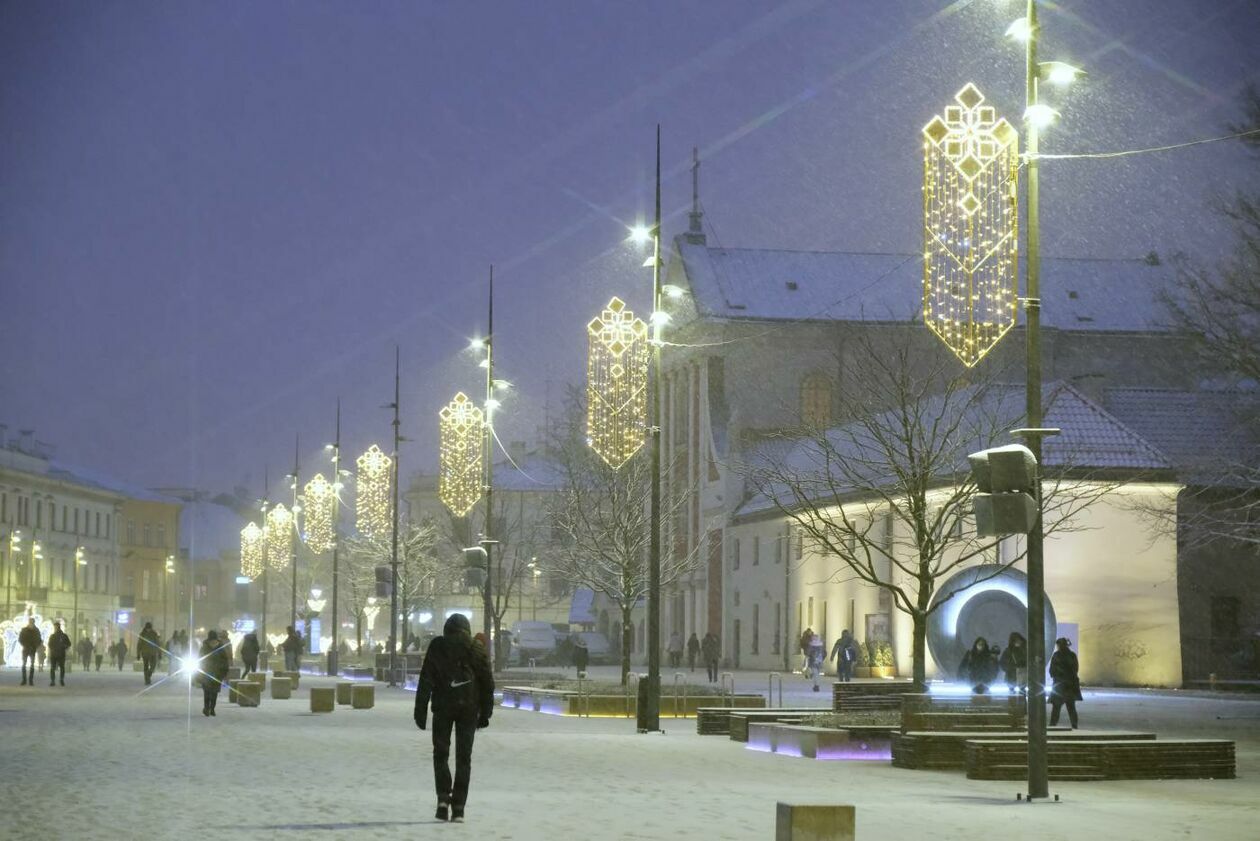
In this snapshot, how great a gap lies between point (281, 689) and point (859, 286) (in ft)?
160

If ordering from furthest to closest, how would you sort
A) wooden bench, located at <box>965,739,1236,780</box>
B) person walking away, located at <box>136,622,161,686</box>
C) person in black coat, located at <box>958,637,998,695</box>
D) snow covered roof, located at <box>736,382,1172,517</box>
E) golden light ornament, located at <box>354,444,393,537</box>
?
person walking away, located at <box>136,622,161,686</box>
snow covered roof, located at <box>736,382,1172,517</box>
golden light ornament, located at <box>354,444,393,537</box>
person in black coat, located at <box>958,637,998,695</box>
wooden bench, located at <box>965,739,1236,780</box>

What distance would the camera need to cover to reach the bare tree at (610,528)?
158ft

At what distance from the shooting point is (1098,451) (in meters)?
→ 55.8

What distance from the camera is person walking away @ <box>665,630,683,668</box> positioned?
83125 mm

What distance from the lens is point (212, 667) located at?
3678 cm

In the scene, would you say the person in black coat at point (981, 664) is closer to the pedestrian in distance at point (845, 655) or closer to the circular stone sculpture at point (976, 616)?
the circular stone sculpture at point (976, 616)

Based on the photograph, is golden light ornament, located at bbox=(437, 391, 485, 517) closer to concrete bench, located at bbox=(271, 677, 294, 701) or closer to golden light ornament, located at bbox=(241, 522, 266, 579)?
concrete bench, located at bbox=(271, 677, 294, 701)

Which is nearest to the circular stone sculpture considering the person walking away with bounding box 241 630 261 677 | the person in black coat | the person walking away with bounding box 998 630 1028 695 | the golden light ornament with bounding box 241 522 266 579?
the person in black coat

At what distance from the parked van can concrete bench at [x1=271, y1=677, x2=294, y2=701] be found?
3852 cm

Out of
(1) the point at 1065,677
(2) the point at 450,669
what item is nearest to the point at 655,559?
(1) the point at 1065,677

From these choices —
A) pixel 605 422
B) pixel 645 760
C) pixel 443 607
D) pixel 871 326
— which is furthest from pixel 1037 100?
pixel 443 607

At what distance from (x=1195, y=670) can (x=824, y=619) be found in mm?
16181

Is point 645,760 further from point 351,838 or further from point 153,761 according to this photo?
point 351,838

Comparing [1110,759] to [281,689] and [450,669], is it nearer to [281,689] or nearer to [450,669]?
[450,669]
